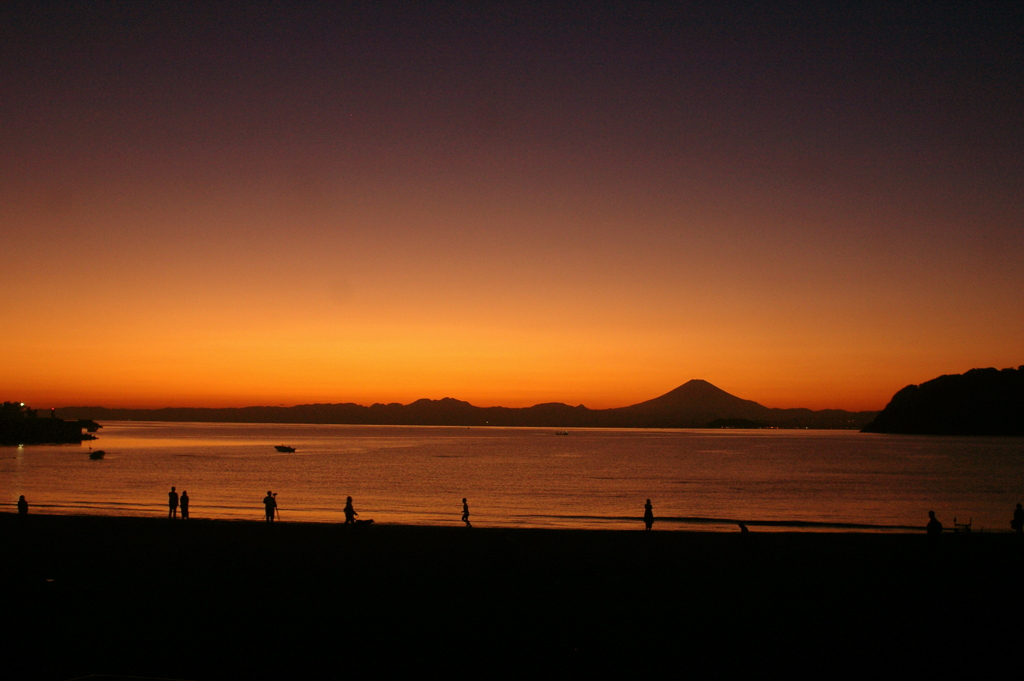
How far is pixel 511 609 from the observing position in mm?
11758

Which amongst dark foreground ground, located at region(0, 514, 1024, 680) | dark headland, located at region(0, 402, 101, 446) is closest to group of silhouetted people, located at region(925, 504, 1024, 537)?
dark foreground ground, located at region(0, 514, 1024, 680)

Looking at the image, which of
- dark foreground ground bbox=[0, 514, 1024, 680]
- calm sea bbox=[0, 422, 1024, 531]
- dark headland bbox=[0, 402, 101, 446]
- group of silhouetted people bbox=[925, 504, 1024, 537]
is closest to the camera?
dark foreground ground bbox=[0, 514, 1024, 680]

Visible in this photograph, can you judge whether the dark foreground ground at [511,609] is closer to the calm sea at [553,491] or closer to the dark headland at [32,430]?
the calm sea at [553,491]

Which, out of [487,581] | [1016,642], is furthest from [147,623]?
[1016,642]

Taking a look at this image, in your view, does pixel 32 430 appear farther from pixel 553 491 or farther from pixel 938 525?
pixel 938 525

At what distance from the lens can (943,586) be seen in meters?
14.0

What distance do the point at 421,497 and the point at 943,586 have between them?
4196 cm

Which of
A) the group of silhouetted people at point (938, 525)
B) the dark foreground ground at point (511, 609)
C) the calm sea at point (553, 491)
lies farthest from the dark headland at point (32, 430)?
the group of silhouetted people at point (938, 525)

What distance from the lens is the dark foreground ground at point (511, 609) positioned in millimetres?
9367

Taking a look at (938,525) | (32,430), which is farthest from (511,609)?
(32,430)

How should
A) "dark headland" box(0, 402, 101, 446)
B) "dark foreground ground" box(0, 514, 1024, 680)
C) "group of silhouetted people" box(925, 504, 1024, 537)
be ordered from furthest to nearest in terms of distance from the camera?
"dark headland" box(0, 402, 101, 446), "group of silhouetted people" box(925, 504, 1024, 537), "dark foreground ground" box(0, 514, 1024, 680)

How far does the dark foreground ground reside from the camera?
30.7 feet

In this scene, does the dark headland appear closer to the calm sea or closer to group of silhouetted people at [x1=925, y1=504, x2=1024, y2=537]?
the calm sea

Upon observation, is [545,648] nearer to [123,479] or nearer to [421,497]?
[421,497]
